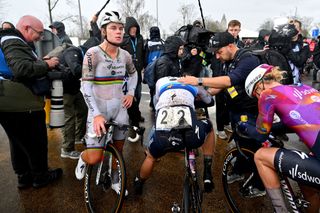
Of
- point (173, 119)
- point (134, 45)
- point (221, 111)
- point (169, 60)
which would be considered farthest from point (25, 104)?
point (221, 111)

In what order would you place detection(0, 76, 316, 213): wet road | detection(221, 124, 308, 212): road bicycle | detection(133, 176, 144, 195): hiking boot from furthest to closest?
detection(133, 176, 144, 195): hiking boot → detection(0, 76, 316, 213): wet road → detection(221, 124, 308, 212): road bicycle

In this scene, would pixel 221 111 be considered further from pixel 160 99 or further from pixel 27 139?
pixel 27 139

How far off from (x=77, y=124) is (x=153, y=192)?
2.16 metres

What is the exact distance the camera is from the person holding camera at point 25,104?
2.89 meters

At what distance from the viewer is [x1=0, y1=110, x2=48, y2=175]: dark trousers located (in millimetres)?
3156

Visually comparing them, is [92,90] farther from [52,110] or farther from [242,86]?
[242,86]

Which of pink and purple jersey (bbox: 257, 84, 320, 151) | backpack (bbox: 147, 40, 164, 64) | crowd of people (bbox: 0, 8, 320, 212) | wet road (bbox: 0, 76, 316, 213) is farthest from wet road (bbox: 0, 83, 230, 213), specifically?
backpack (bbox: 147, 40, 164, 64)

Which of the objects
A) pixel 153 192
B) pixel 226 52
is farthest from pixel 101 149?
pixel 226 52

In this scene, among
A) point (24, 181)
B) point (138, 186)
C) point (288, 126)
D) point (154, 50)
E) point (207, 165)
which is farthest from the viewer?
point (154, 50)

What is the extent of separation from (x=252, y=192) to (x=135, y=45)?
391cm

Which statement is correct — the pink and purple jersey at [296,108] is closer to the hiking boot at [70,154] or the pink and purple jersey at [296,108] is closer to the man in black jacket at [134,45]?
the hiking boot at [70,154]

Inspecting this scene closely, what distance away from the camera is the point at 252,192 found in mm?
3160

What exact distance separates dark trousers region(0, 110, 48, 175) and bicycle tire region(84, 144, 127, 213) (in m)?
0.79

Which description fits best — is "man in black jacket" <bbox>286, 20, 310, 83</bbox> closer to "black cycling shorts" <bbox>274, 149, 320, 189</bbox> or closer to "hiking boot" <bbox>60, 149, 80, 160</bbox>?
"black cycling shorts" <bbox>274, 149, 320, 189</bbox>
